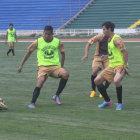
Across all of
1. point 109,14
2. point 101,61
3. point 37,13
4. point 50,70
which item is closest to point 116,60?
point 50,70

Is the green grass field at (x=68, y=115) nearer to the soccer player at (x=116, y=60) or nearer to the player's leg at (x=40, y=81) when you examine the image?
the player's leg at (x=40, y=81)

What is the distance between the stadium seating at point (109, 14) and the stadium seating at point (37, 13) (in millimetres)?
1478

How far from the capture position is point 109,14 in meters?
44.9

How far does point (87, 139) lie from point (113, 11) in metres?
39.7

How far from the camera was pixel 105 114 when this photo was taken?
8578mm

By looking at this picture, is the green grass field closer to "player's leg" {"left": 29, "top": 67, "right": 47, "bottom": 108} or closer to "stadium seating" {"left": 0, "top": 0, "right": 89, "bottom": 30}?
"player's leg" {"left": 29, "top": 67, "right": 47, "bottom": 108}

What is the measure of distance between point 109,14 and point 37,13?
8.27m

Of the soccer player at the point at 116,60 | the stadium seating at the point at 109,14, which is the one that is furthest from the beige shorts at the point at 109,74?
the stadium seating at the point at 109,14

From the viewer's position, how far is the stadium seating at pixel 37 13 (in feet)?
155

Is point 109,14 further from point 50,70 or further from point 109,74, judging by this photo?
point 109,74

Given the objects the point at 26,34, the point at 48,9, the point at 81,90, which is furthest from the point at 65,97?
the point at 48,9

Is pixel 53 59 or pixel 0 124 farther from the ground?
pixel 53 59

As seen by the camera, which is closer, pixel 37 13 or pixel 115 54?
pixel 115 54

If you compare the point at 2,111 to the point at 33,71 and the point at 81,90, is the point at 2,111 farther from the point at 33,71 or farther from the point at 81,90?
the point at 33,71
